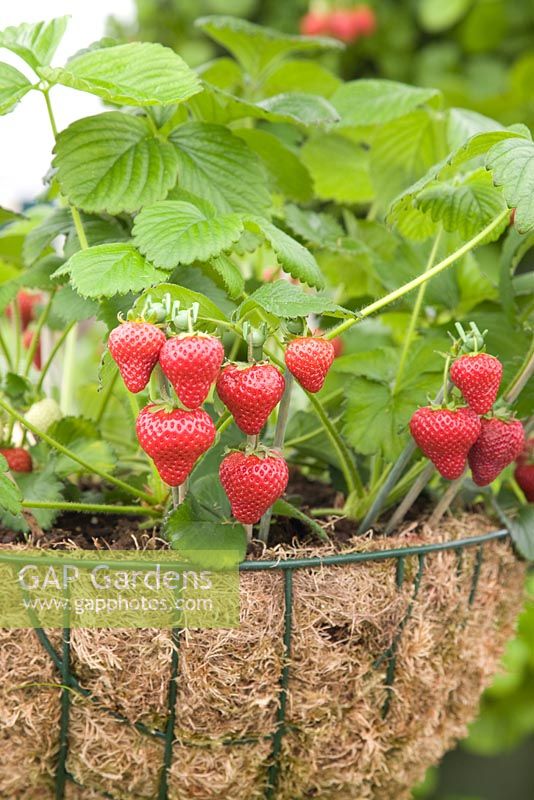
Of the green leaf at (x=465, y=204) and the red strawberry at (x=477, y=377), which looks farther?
the green leaf at (x=465, y=204)

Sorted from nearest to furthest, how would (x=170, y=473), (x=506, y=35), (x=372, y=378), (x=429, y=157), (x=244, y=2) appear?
(x=170, y=473), (x=372, y=378), (x=429, y=157), (x=506, y=35), (x=244, y=2)

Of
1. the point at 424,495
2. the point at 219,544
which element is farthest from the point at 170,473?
the point at 424,495

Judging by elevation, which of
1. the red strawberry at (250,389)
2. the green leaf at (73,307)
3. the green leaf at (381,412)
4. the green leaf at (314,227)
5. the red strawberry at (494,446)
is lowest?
the green leaf at (381,412)

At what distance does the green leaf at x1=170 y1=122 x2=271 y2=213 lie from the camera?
2.41 feet

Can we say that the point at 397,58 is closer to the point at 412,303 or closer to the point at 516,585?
the point at 412,303

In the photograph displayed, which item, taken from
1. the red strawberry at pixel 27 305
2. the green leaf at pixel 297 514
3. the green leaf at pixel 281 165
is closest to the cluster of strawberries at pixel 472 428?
the green leaf at pixel 297 514

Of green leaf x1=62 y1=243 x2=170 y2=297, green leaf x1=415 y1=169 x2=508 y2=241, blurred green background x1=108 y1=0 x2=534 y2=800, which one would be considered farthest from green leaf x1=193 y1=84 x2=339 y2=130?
blurred green background x1=108 y1=0 x2=534 y2=800

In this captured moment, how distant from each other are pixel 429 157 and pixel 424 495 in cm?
38

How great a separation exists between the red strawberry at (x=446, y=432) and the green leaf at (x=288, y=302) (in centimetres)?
11

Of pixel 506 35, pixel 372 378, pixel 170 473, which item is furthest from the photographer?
pixel 506 35

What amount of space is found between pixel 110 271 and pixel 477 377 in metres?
0.25

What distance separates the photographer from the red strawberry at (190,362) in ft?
1.61

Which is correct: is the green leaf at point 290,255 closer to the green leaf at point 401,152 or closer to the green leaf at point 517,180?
the green leaf at point 517,180

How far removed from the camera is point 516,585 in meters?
0.83
